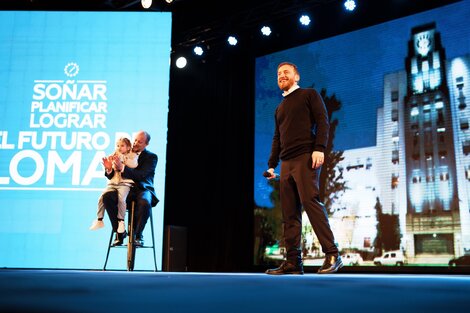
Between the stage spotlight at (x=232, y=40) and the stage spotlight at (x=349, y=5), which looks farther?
the stage spotlight at (x=232, y=40)

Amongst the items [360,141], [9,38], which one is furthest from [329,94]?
[9,38]

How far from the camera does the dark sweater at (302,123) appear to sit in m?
2.82

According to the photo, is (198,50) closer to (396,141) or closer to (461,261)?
(396,141)

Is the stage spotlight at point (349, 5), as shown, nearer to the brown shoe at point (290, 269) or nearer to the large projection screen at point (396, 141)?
the large projection screen at point (396, 141)

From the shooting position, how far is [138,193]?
3.89 meters

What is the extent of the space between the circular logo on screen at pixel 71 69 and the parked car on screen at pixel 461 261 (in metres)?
4.02

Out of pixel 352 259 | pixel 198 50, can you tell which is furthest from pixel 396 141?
pixel 198 50

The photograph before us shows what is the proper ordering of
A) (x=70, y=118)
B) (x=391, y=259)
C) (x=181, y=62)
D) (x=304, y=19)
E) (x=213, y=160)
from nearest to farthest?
(x=391, y=259)
(x=70, y=118)
(x=304, y=19)
(x=181, y=62)
(x=213, y=160)

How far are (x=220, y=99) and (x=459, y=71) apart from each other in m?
2.72

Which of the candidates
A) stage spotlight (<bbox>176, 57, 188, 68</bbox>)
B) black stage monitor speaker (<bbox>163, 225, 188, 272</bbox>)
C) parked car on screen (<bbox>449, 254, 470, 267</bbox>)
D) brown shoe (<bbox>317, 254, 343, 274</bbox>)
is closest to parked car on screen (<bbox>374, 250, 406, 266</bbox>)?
parked car on screen (<bbox>449, 254, 470, 267</bbox>)

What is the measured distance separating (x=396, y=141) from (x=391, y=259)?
111 centimetres

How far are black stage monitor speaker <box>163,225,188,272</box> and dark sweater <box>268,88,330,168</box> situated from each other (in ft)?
7.46

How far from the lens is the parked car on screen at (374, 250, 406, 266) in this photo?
187 inches

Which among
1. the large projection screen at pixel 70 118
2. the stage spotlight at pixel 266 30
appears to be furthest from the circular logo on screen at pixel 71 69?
the stage spotlight at pixel 266 30
